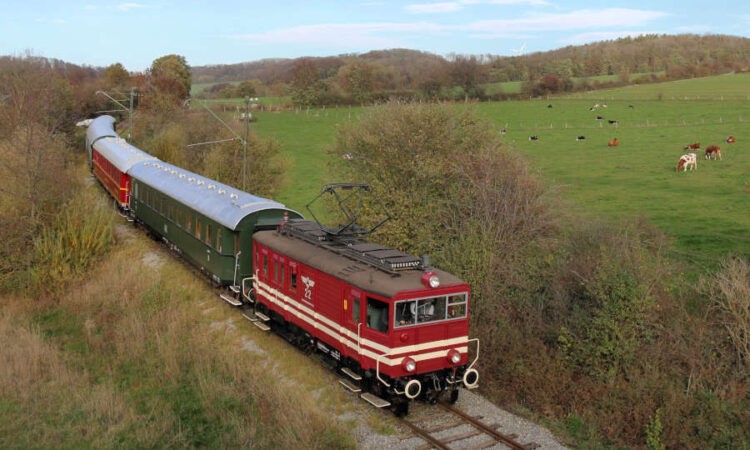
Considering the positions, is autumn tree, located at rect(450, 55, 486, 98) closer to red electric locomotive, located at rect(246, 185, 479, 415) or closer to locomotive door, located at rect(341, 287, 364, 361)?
red electric locomotive, located at rect(246, 185, 479, 415)

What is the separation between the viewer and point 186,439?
13.4 metres

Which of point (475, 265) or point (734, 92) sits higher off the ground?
point (734, 92)

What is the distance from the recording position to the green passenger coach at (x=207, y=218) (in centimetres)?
2098

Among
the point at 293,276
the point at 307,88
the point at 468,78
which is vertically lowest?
the point at 293,276

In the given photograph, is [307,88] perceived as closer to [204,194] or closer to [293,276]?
[204,194]

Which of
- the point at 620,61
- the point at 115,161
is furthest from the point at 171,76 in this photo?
the point at 620,61

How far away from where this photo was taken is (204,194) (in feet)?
81.5

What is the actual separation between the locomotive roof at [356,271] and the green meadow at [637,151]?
9331 mm

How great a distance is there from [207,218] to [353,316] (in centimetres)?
999

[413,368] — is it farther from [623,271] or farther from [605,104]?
[605,104]

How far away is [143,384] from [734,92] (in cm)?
7870

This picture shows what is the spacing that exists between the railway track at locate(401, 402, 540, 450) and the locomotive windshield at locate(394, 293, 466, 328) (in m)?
2.06

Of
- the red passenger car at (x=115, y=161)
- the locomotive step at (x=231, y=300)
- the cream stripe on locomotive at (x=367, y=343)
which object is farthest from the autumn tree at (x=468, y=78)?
the cream stripe on locomotive at (x=367, y=343)

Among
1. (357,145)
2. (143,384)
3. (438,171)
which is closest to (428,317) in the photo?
(143,384)
